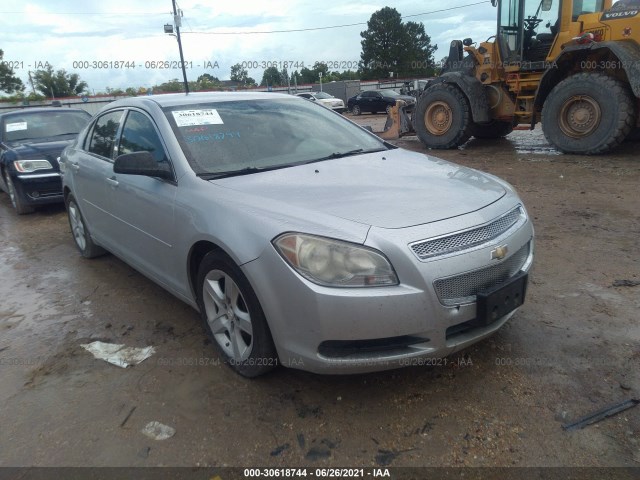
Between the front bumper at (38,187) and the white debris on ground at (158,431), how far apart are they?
570 cm

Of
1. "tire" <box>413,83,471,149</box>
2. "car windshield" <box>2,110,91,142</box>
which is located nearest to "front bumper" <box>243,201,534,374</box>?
"car windshield" <box>2,110,91,142</box>

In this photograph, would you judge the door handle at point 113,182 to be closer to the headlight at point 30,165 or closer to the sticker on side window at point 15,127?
the headlight at point 30,165

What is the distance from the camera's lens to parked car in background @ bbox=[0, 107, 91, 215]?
6.87 metres

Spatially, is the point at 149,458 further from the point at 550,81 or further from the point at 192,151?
the point at 550,81

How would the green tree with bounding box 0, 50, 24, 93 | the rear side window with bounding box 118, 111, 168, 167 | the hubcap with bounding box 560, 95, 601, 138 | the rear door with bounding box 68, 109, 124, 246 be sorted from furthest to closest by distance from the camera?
the green tree with bounding box 0, 50, 24, 93 < the hubcap with bounding box 560, 95, 601, 138 < the rear door with bounding box 68, 109, 124, 246 < the rear side window with bounding box 118, 111, 168, 167

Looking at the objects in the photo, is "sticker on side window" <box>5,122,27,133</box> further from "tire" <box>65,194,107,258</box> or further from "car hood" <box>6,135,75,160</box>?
"tire" <box>65,194,107,258</box>

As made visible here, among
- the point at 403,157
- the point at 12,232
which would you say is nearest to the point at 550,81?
the point at 403,157

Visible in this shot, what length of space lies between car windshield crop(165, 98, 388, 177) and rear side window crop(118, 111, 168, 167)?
0.17m

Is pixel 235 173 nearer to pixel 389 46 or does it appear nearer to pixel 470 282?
pixel 470 282

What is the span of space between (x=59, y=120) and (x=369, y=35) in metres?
68.0

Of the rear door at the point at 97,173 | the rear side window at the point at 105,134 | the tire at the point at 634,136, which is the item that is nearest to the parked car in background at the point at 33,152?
the rear door at the point at 97,173

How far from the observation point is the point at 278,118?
355cm

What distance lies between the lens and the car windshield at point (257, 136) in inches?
120

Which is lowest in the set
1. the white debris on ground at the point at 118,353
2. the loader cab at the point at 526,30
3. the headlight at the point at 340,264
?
the white debris on ground at the point at 118,353
